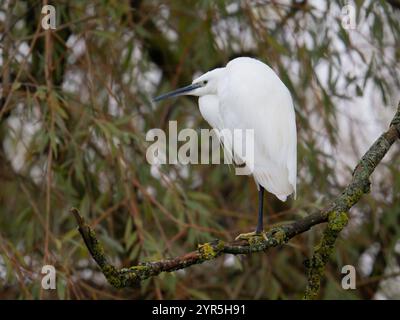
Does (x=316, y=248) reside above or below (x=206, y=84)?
below

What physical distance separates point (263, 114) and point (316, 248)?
16.2 inches

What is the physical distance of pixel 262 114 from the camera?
1.58 m

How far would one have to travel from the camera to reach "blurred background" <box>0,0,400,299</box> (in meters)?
1.81

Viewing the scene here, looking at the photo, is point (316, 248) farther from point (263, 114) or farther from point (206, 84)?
point (206, 84)

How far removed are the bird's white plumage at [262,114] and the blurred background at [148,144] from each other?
0.26m

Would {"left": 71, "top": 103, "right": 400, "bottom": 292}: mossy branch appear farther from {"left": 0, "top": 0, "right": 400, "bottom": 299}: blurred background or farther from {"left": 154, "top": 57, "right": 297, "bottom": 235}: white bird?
{"left": 0, "top": 0, "right": 400, "bottom": 299}: blurred background

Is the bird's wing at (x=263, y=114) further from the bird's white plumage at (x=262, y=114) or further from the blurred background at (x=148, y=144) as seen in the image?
the blurred background at (x=148, y=144)

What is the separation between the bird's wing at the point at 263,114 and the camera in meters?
1.56

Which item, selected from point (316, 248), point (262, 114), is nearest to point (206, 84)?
point (262, 114)

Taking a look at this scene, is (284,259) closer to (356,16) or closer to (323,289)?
(323,289)

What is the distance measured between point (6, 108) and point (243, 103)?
0.53m

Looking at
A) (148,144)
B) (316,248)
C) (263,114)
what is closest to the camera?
(316,248)

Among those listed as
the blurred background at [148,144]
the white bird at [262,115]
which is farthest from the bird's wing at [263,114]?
the blurred background at [148,144]

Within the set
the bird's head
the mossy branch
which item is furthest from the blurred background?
the mossy branch
